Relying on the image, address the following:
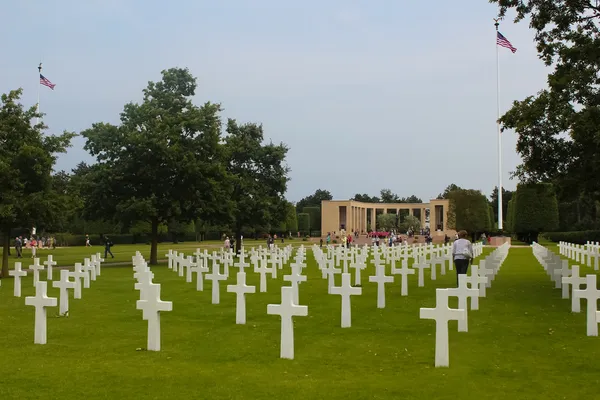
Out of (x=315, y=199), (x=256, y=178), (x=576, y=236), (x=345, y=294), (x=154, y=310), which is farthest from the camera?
(x=315, y=199)

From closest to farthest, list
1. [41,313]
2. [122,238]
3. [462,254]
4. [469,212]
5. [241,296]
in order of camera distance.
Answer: [41,313], [241,296], [462,254], [469,212], [122,238]

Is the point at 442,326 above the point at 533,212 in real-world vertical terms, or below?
below

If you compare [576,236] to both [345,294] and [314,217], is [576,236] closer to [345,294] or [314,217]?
[345,294]

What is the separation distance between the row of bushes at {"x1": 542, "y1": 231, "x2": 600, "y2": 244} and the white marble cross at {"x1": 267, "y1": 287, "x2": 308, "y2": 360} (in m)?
48.3

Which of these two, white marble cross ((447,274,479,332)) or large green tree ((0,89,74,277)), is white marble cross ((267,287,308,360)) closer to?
white marble cross ((447,274,479,332))

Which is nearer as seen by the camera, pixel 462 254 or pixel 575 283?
pixel 575 283

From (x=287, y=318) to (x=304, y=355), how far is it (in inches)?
23.2

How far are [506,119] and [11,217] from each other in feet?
52.5

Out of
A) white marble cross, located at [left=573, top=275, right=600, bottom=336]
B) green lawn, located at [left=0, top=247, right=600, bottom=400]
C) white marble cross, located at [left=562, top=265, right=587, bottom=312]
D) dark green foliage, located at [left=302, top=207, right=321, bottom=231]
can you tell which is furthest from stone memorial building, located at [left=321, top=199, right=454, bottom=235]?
white marble cross, located at [left=573, top=275, right=600, bottom=336]

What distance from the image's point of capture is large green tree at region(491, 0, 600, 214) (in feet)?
51.5

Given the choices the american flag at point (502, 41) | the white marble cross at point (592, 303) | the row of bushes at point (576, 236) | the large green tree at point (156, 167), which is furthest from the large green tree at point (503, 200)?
the white marble cross at point (592, 303)

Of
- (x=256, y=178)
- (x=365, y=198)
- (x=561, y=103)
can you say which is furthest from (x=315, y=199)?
(x=561, y=103)

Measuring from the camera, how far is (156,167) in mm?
→ 30562

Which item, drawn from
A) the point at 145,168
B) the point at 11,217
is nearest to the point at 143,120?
the point at 145,168
